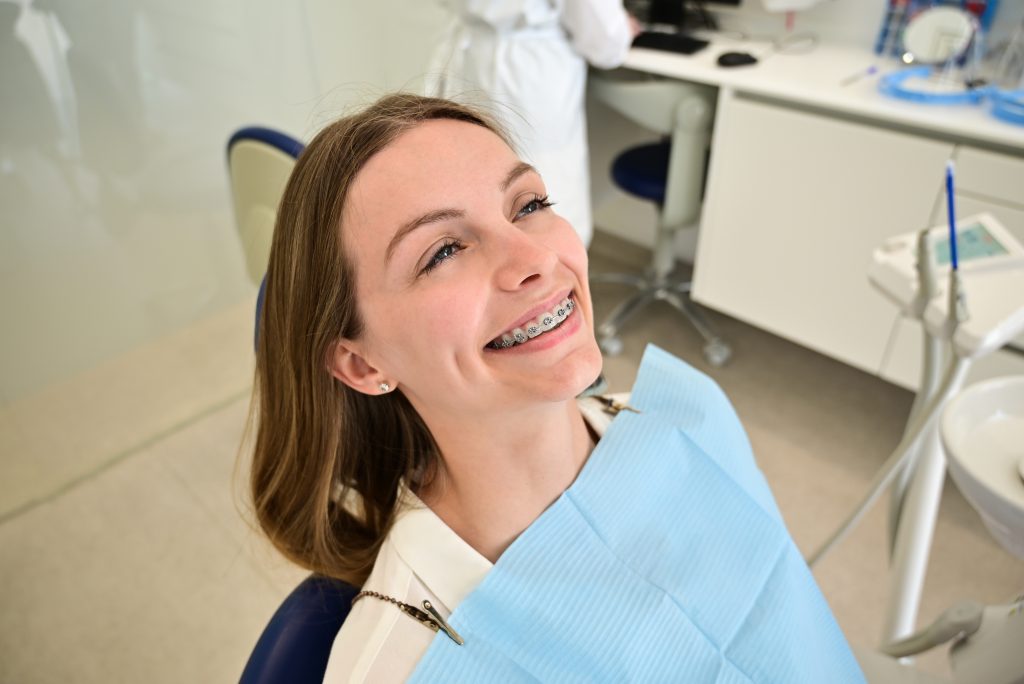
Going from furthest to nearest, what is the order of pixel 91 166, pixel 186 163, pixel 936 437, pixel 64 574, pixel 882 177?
pixel 186 163 → pixel 91 166 → pixel 64 574 → pixel 882 177 → pixel 936 437

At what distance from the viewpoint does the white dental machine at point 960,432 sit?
0.75m

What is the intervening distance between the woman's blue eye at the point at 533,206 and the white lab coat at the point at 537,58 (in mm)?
1038

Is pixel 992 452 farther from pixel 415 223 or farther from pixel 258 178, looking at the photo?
pixel 258 178

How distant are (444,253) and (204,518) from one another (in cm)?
156

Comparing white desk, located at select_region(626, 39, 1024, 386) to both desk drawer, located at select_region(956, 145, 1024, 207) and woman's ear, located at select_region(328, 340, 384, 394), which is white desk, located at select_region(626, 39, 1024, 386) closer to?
desk drawer, located at select_region(956, 145, 1024, 207)

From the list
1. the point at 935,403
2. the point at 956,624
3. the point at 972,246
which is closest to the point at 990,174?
the point at 972,246

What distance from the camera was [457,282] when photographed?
27.3 inches

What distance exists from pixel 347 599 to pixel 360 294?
0.35 metres

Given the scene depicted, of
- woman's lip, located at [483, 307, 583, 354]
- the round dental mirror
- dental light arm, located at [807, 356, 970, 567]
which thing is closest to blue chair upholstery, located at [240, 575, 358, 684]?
woman's lip, located at [483, 307, 583, 354]

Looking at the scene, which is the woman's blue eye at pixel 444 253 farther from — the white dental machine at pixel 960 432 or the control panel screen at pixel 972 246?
the control panel screen at pixel 972 246

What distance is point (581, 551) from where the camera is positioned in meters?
0.80

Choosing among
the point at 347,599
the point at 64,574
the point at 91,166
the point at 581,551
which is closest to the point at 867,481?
the point at 581,551

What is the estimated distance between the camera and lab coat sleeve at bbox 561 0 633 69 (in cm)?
181

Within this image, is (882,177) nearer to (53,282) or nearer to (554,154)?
(554,154)
